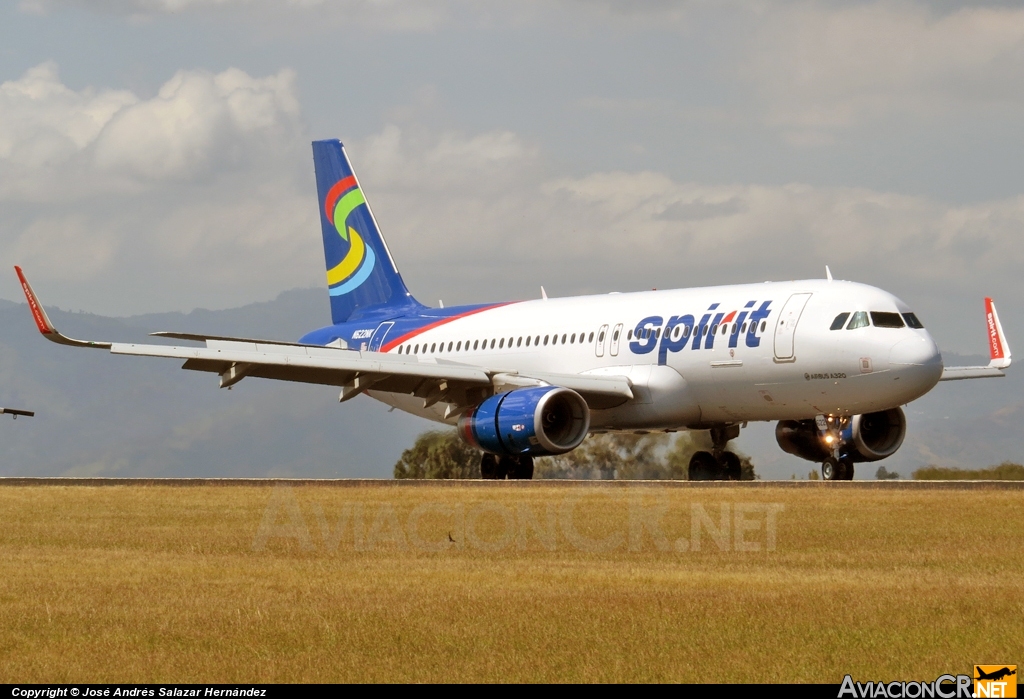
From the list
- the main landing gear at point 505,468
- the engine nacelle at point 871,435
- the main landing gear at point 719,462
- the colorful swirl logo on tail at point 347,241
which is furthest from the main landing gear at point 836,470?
the colorful swirl logo on tail at point 347,241

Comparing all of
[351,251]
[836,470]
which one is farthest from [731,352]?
[351,251]

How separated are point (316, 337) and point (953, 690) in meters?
31.7

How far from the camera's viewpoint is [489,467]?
104 feet

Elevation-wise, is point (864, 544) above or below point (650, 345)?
below

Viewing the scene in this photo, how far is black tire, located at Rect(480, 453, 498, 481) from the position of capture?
31548 millimetres

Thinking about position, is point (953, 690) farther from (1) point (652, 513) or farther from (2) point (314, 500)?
(2) point (314, 500)

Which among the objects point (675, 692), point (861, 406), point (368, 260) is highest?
point (368, 260)

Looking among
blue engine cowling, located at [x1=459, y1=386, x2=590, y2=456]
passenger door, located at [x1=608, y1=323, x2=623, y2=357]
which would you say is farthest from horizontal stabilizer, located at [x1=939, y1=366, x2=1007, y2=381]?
blue engine cowling, located at [x1=459, y1=386, x2=590, y2=456]

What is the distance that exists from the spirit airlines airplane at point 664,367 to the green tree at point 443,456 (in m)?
4.49

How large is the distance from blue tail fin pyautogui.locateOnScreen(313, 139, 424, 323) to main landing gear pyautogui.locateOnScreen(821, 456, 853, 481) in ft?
38.2

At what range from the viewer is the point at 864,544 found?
15.9m

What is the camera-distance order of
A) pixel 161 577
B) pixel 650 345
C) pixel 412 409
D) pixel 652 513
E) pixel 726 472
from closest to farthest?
pixel 161 577 → pixel 652 513 → pixel 650 345 → pixel 726 472 → pixel 412 409

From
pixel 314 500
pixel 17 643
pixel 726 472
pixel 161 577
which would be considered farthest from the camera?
pixel 726 472

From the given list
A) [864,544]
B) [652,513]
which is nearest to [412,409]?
[652,513]
